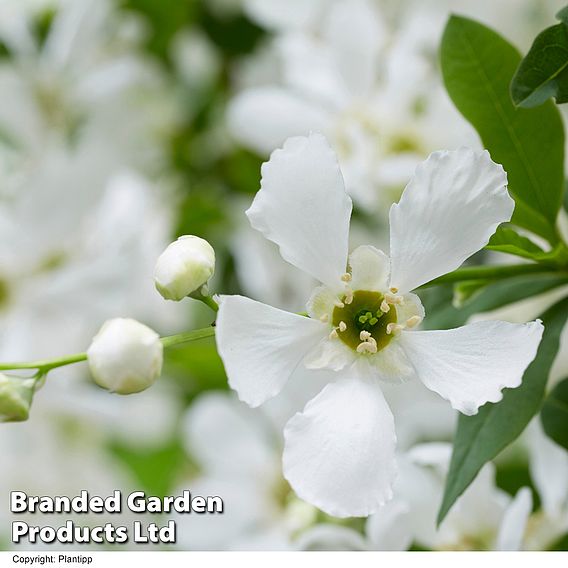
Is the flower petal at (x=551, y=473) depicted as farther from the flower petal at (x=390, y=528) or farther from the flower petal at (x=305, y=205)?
the flower petal at (x=305, y=205)

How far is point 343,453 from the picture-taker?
377 mm

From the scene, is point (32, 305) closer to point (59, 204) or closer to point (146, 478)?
point (59, 204)

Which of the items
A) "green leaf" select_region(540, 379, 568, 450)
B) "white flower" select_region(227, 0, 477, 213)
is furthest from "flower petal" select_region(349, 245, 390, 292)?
"white flower" select_region(227, 0, 477, 213)

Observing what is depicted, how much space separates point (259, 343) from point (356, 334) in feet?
0.17

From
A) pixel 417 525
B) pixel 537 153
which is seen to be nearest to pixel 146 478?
pixel 417 525

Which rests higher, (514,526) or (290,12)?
(290,12)

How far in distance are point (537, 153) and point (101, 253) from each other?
0.49 m

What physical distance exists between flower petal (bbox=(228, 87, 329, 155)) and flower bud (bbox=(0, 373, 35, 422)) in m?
0.42

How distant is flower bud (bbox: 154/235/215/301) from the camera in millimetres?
371

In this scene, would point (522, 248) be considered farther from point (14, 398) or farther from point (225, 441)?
point (225, 441)

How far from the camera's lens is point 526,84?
40 cm

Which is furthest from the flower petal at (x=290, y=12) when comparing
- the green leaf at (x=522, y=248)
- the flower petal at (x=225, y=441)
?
the green leaf at (x=522, y=248)

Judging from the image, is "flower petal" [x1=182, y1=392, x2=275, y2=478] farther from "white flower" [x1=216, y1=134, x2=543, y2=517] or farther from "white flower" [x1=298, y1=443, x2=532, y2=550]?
"white flower" [x1=216, y1=134, x2=543, y2=517]

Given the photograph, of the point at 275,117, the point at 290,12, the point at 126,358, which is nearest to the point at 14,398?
the point at 126,358
